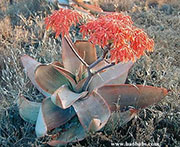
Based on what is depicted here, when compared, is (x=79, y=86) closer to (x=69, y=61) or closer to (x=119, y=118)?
(x=69, y=61)

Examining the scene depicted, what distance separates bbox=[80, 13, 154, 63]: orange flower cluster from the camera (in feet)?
4.99

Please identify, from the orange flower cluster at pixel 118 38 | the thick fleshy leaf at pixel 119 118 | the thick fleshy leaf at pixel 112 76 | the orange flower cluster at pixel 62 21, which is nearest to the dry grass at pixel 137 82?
the thick fleshy leaf at pixel 119 118

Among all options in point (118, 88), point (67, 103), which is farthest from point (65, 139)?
point (118, 88)

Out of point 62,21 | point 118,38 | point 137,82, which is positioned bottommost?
point 137,82

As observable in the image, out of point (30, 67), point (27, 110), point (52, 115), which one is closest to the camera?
point (52, 115)

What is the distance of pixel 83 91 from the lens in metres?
2.21

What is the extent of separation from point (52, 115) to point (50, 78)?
1.30ft

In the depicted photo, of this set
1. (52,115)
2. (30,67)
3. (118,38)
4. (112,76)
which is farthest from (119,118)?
(30,67)

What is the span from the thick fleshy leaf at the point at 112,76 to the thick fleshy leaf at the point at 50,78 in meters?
0.29

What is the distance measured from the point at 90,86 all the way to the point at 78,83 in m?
0.13

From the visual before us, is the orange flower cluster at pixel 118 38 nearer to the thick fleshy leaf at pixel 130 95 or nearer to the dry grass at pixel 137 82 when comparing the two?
the thick fleshy leaf at pixel 130 95

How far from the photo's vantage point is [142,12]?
5031 mm

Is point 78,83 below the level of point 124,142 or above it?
above

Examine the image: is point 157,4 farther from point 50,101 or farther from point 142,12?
point 50,101
